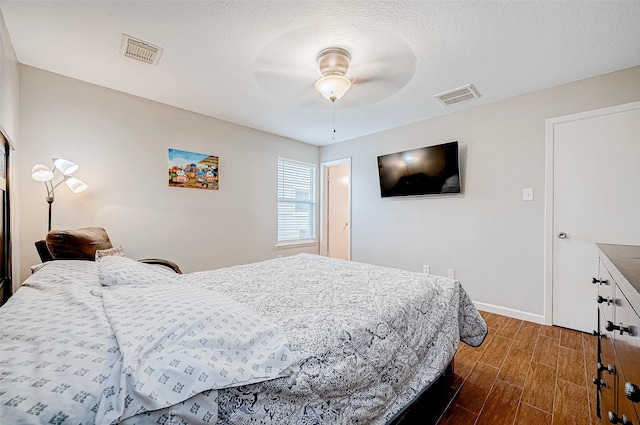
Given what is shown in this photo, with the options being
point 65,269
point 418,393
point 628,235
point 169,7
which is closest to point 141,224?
point 65,269

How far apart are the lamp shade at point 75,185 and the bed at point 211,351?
112 centimetres

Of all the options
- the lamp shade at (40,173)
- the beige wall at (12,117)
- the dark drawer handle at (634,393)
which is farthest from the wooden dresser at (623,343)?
the lamp shade at (40,173)

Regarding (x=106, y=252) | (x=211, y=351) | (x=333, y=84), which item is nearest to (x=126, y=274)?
(x=211, y=351)

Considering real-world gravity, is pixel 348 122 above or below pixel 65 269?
above

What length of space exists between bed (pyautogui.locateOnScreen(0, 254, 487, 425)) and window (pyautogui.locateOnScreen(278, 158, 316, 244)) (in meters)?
2.90

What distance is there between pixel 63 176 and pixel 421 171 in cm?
393

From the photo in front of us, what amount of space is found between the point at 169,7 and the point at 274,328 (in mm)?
2040

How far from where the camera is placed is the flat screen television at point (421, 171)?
10.7 feet

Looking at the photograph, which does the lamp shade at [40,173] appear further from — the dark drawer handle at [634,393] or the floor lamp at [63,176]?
the dark drawer handle at [634,393]

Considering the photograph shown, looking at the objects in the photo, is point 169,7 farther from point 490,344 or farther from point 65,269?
point 490,344

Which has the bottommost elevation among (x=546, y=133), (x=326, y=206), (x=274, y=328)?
(x=274, y=328)

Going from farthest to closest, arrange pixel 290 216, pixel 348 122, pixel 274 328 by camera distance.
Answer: pixel 290 216
pixel 348 122
pixel 274 328

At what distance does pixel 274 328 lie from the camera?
39.4 inches

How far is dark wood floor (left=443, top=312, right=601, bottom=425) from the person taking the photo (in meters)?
1.49
